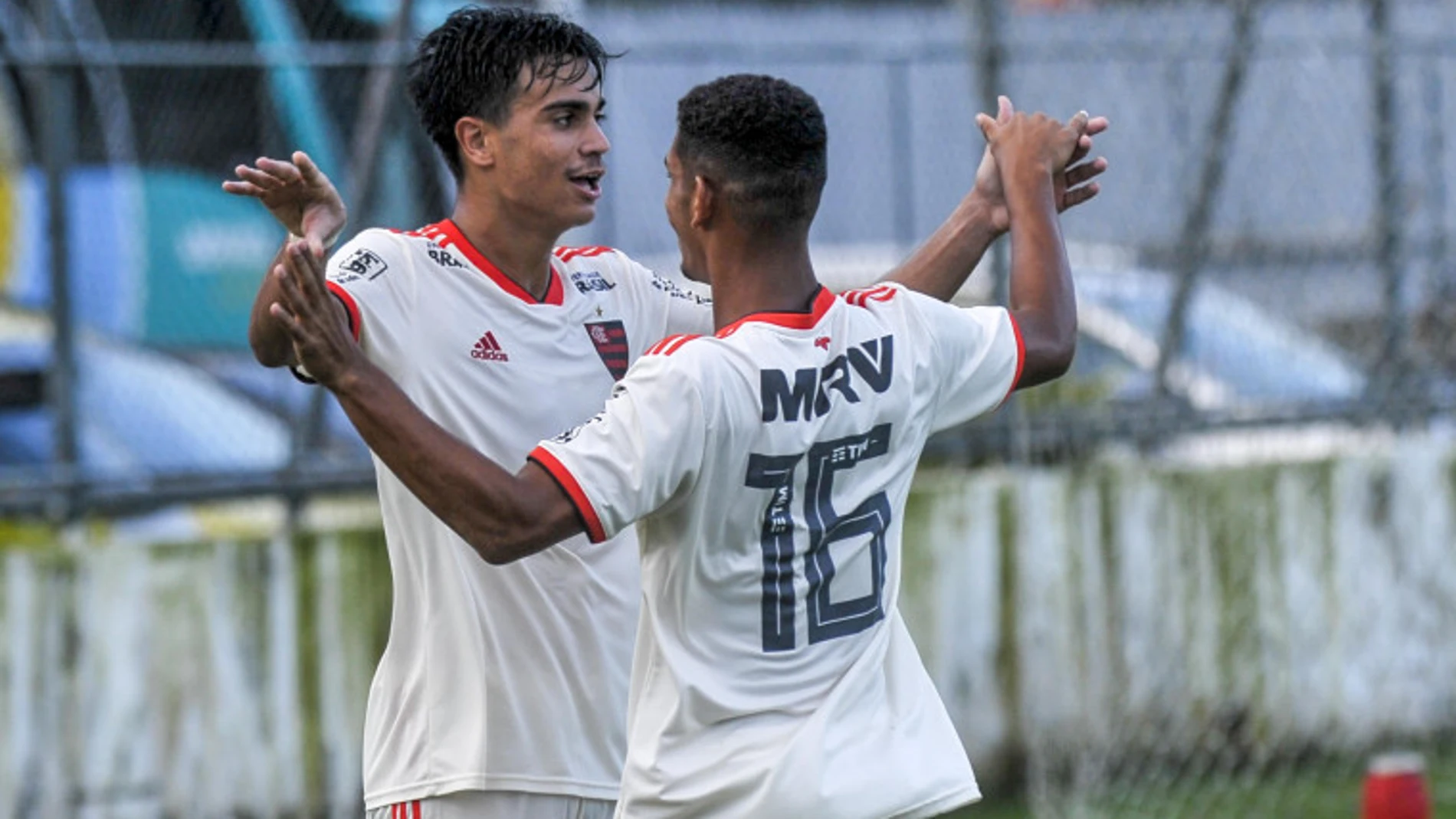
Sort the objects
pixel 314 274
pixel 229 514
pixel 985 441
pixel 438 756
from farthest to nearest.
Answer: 1. pixel 985 441
2. pixel 229 514
3. pixel 438 756
4. pixel 314 274

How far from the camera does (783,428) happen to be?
3379 millimetres

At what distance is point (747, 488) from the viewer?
339cm

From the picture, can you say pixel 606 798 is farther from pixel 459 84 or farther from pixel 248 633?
pixel 248 633

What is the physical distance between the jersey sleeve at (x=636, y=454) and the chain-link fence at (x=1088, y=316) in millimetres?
3640

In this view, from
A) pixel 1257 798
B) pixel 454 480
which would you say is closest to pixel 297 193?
pixel 454 480

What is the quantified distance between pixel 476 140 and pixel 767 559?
105 centimetres

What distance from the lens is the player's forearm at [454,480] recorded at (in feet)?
10.7

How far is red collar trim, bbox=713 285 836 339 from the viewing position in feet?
11.3

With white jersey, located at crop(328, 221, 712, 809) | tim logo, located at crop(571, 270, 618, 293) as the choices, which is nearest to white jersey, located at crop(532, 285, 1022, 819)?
white jersey, located at crop(328, 221, 712, 809)

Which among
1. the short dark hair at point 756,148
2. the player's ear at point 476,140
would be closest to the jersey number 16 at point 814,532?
the short dark hair at point 756,148

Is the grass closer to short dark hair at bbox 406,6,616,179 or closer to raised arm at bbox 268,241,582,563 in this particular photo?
short dark hair at bbox 406,6,616,179

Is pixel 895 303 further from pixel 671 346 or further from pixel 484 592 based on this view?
pixel 484 592

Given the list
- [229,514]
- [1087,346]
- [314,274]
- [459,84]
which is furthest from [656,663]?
[1087,346]

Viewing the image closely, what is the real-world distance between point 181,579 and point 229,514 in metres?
0.53
